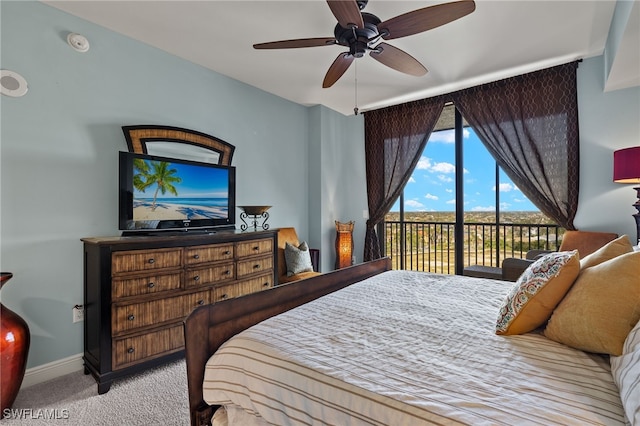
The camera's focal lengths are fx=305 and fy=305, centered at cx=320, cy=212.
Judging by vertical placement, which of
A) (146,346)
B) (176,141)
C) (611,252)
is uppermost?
(176,141)

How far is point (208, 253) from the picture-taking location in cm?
261

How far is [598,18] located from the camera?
2486 mm

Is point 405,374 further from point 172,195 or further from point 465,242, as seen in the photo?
point 465,242

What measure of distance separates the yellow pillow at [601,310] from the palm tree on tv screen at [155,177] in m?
2.81

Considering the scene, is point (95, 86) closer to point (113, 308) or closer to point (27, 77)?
point (27, 77)

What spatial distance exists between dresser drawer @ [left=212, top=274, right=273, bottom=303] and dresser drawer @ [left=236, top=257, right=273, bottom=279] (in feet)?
0.23

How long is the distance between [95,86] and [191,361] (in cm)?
243

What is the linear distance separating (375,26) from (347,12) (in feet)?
1.00

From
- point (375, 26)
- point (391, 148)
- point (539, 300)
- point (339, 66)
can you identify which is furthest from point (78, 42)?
point (391, 148)

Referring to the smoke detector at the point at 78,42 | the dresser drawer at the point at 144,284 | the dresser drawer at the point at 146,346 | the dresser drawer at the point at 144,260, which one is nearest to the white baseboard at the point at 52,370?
the dresser drawer at the point at 146,346

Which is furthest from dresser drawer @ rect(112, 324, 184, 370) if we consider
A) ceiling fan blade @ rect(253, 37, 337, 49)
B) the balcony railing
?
the balcony railing

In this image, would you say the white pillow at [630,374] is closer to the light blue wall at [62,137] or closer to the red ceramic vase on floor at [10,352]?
the red ceramic vase on floor at [10,352]

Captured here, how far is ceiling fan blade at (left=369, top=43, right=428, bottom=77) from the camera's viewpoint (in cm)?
223

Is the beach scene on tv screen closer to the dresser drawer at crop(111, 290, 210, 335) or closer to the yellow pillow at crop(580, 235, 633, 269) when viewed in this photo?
the dresser drawer at crop(111, 290, 210, 335)
